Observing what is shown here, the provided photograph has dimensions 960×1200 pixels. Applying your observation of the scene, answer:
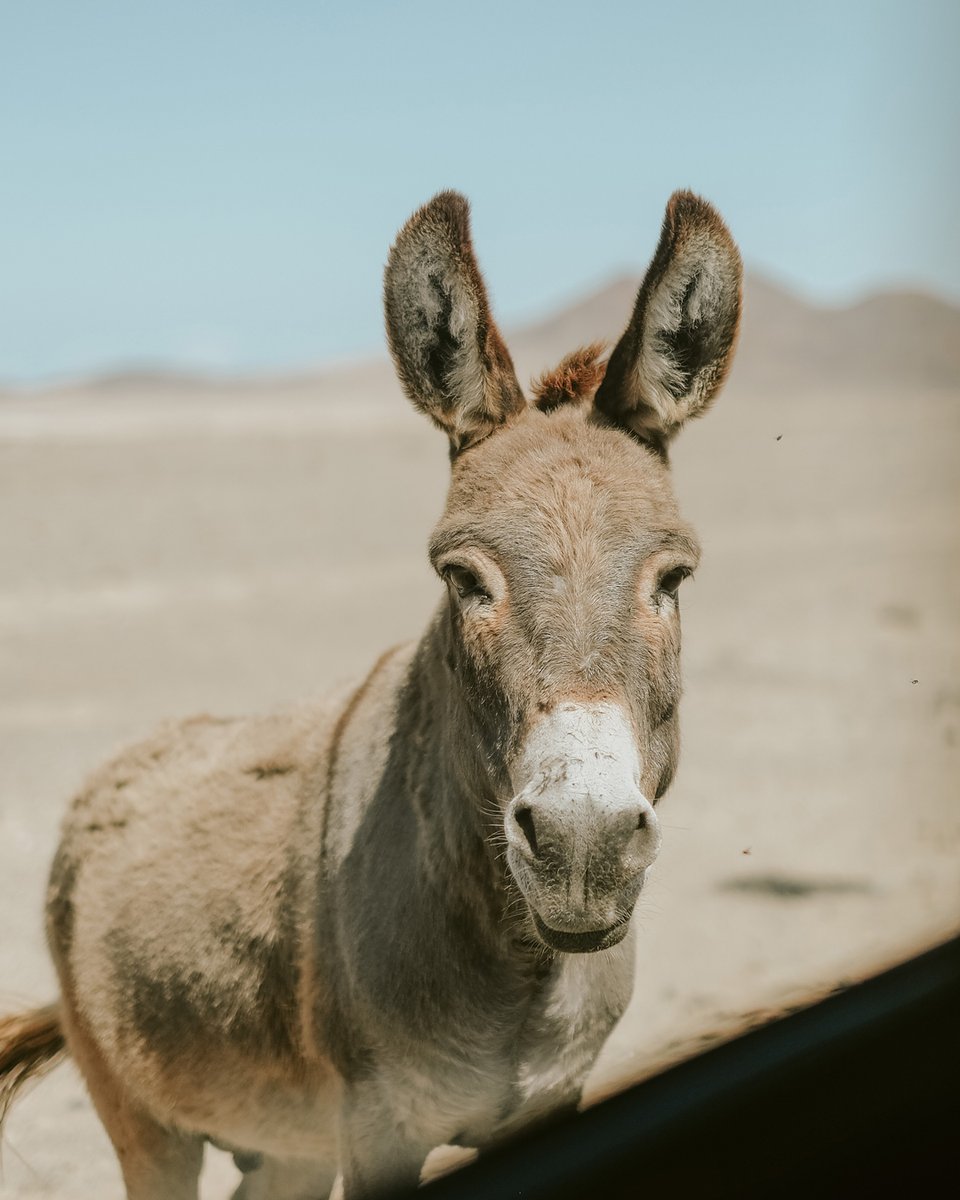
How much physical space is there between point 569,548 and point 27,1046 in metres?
2.00

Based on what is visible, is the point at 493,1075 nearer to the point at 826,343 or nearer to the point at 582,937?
the point at 582,937

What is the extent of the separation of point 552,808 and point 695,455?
16.7 metres

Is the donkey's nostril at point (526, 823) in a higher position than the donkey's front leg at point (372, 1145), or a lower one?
higher

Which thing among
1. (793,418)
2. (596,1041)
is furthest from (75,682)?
(793,418)

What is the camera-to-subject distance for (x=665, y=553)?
2.24m

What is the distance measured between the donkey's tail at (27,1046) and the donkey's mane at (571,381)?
6.41 ft

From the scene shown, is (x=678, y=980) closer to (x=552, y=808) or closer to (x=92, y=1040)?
(x=92, y=1040)

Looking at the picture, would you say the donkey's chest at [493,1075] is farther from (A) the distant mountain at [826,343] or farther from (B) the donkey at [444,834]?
(A) the distant mountain at [826,343]

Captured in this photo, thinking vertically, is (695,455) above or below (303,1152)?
below

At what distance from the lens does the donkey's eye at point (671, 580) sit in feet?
7.38

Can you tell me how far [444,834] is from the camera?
246cm

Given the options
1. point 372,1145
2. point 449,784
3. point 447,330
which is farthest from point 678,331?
point 372,1145

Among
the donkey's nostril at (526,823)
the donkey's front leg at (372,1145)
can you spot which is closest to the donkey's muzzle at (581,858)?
the donkey's nostril at (526,823)

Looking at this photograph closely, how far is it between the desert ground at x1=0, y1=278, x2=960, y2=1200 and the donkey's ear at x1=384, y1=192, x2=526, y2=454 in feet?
1.12
